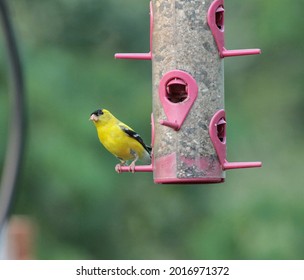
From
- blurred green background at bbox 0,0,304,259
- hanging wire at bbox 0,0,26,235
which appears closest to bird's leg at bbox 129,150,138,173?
hanging wire at bbox 0,0,26,235

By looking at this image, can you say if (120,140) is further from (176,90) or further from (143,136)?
(143,136)

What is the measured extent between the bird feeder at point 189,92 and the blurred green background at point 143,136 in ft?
12.7

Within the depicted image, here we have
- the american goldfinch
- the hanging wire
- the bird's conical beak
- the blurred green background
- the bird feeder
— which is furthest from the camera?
the blurred green background

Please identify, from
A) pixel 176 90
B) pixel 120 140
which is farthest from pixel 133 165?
pixel 120 140

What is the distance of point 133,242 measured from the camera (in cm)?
1050

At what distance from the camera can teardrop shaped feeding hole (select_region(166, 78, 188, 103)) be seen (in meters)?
4.62

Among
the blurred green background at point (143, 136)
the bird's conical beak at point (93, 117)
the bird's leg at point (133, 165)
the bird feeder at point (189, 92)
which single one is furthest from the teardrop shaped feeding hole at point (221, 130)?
the blurred green background at point (143, 136)

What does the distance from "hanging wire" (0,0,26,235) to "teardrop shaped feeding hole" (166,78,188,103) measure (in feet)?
6.08

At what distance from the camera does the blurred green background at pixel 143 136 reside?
8.88 m

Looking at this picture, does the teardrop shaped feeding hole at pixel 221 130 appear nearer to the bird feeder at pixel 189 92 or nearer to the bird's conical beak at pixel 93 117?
the bird feeder at pixel 189 92

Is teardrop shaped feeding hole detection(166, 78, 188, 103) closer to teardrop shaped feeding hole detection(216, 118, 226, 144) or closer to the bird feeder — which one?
the bird feeder
